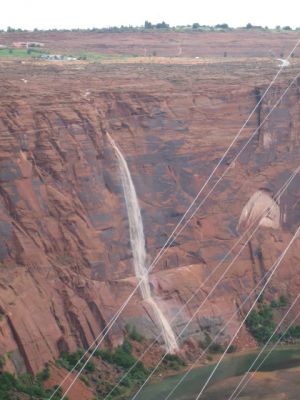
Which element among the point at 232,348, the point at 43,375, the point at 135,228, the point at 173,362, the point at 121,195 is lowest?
the point at 232,348

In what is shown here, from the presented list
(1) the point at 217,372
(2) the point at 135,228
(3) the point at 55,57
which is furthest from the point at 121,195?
(3) the point at 55,57

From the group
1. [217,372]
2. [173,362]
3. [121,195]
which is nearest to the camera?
[217,372]

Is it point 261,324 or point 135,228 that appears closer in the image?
point 135,228

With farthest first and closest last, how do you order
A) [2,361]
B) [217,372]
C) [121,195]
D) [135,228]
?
1. [135,228]
2. [121,195]
3. [217,372]
4. [2,361]

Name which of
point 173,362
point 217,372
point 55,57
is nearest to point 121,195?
point 173,362

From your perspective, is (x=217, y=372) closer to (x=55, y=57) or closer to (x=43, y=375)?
(x=43, y=375)

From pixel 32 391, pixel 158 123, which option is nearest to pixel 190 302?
pixel 158 123

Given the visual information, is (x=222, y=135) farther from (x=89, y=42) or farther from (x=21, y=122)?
(x=89, y=42)

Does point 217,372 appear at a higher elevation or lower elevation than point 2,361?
lower

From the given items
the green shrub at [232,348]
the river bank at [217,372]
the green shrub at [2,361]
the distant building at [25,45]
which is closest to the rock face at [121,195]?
the green shrub at [232,348]
